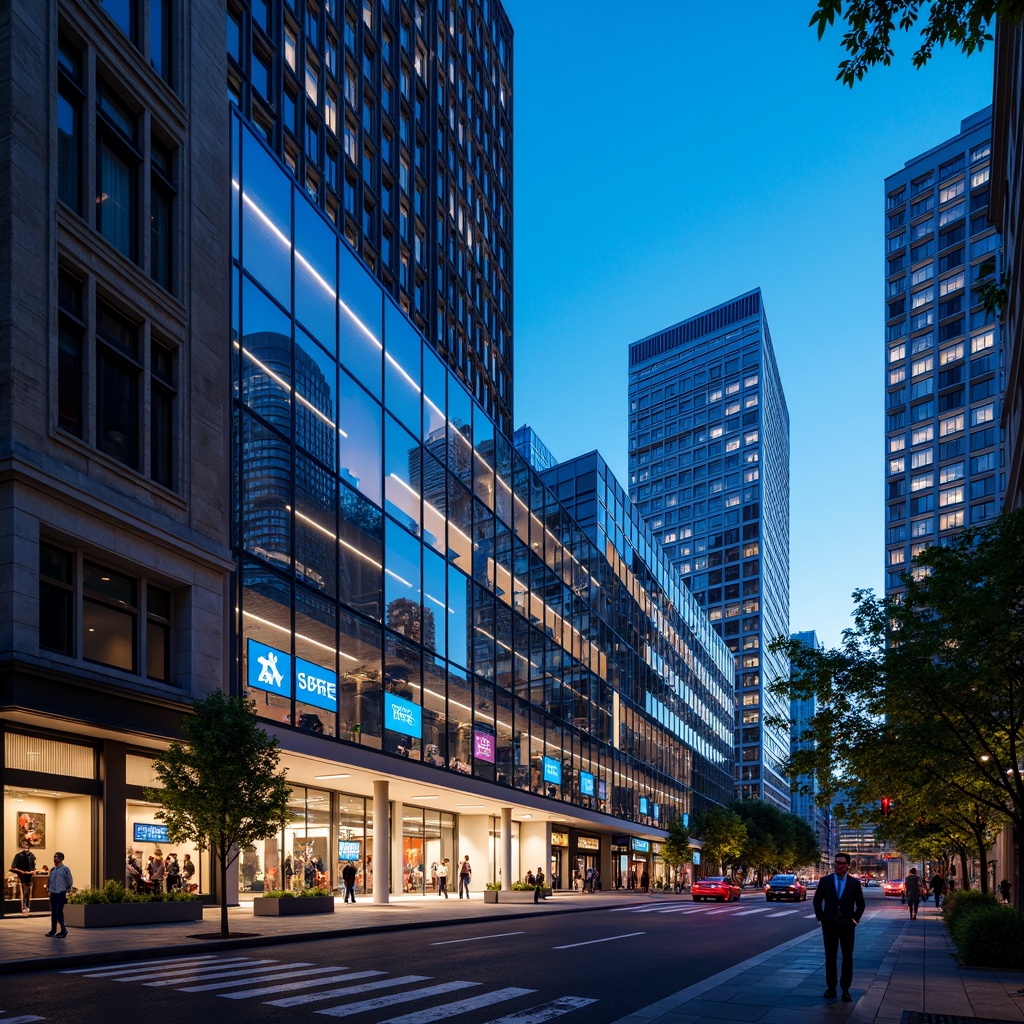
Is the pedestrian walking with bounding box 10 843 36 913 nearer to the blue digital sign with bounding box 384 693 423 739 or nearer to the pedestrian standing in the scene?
the pedestrian standing

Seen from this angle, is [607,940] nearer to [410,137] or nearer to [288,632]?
[288,632]

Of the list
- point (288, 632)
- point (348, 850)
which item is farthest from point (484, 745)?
point (288, 632)

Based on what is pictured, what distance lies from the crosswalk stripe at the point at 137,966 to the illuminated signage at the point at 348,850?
886 inches

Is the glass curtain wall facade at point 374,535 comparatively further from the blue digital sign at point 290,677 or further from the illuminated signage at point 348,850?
the illuminated signage at point 348,850

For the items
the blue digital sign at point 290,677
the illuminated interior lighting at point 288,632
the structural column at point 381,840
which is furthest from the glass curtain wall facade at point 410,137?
the structural column at point 381,840

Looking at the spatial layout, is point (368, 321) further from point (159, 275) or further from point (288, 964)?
point (288, 964)

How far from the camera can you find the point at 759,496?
178 meters

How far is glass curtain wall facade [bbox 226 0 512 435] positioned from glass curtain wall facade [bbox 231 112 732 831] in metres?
4.20

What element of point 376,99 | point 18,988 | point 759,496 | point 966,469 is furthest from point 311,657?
point 759,496

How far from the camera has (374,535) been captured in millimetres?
38438

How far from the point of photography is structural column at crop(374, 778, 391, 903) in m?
37.4

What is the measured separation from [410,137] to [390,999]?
5295 centimetres

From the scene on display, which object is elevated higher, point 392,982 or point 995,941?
point 392,982

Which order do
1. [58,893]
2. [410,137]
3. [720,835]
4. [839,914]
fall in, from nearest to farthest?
[839,914] → [58,893] → [410,137] → [720,835]
